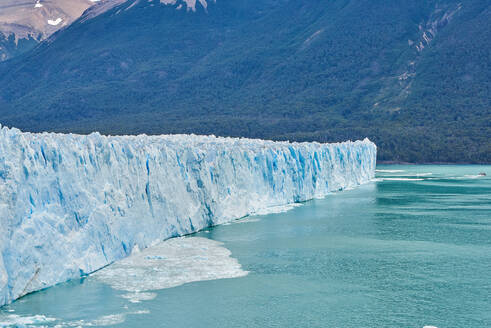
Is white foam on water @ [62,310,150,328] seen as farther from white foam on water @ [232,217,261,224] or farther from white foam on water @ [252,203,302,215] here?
white foam on water @ [252,203,302,215]

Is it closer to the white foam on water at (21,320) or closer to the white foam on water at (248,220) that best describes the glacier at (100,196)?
the white foam on water at (248,220)

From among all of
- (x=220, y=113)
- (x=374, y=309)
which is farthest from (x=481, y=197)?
(x=220, y=113)

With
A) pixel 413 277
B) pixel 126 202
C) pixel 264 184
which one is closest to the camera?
pixel 413 277

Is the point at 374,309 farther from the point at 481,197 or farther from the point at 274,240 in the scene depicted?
the point at 481,197

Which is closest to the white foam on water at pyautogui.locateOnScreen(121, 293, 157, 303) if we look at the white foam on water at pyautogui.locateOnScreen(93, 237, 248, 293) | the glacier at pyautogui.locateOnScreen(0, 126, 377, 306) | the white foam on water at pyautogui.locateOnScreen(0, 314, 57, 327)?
the white foam on water at pyautogui.locateOnScreen(93, 237, 248, 293)

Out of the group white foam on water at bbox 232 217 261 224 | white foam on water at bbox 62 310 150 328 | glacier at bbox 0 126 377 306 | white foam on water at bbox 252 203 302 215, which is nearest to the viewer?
white foam on water at bbox 62 310 150 328

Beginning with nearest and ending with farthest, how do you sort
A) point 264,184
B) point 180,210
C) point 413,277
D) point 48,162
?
point 48,162 → point 413,277 → point 180,210 → point 264,184

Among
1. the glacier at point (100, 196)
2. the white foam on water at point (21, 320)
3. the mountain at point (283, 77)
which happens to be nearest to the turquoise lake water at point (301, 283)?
the white foam on water at point (21, 320)
